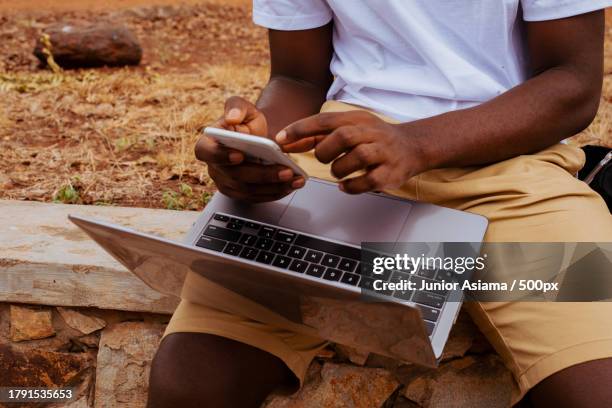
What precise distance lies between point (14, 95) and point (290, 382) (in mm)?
3181

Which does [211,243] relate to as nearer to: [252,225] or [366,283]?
[252,225]

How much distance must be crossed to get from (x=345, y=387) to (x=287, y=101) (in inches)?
28.2

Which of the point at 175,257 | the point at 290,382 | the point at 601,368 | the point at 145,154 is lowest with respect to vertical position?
the point at 145,154

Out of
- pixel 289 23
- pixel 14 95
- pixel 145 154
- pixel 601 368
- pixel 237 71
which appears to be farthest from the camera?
pixel 237 71

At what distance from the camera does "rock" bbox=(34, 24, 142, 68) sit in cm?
585

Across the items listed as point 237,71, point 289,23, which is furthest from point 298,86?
point 237,71

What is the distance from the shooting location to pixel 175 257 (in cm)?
146

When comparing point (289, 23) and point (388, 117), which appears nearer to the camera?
point (388, 117)

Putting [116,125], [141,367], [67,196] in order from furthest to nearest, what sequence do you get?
[116,125], [67,196], [141,367]

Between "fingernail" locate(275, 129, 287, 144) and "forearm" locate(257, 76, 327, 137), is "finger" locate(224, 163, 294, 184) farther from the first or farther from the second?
"forearm" locate(257, 76, 327, 137)

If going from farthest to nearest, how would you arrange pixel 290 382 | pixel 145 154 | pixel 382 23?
pixel 145 154 → pixel 382 23 → pixel 290 382

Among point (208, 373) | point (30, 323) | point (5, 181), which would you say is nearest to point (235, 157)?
point (208, 373)

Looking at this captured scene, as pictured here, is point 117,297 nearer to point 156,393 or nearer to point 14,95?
point 156,393

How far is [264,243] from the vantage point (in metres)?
1.69
